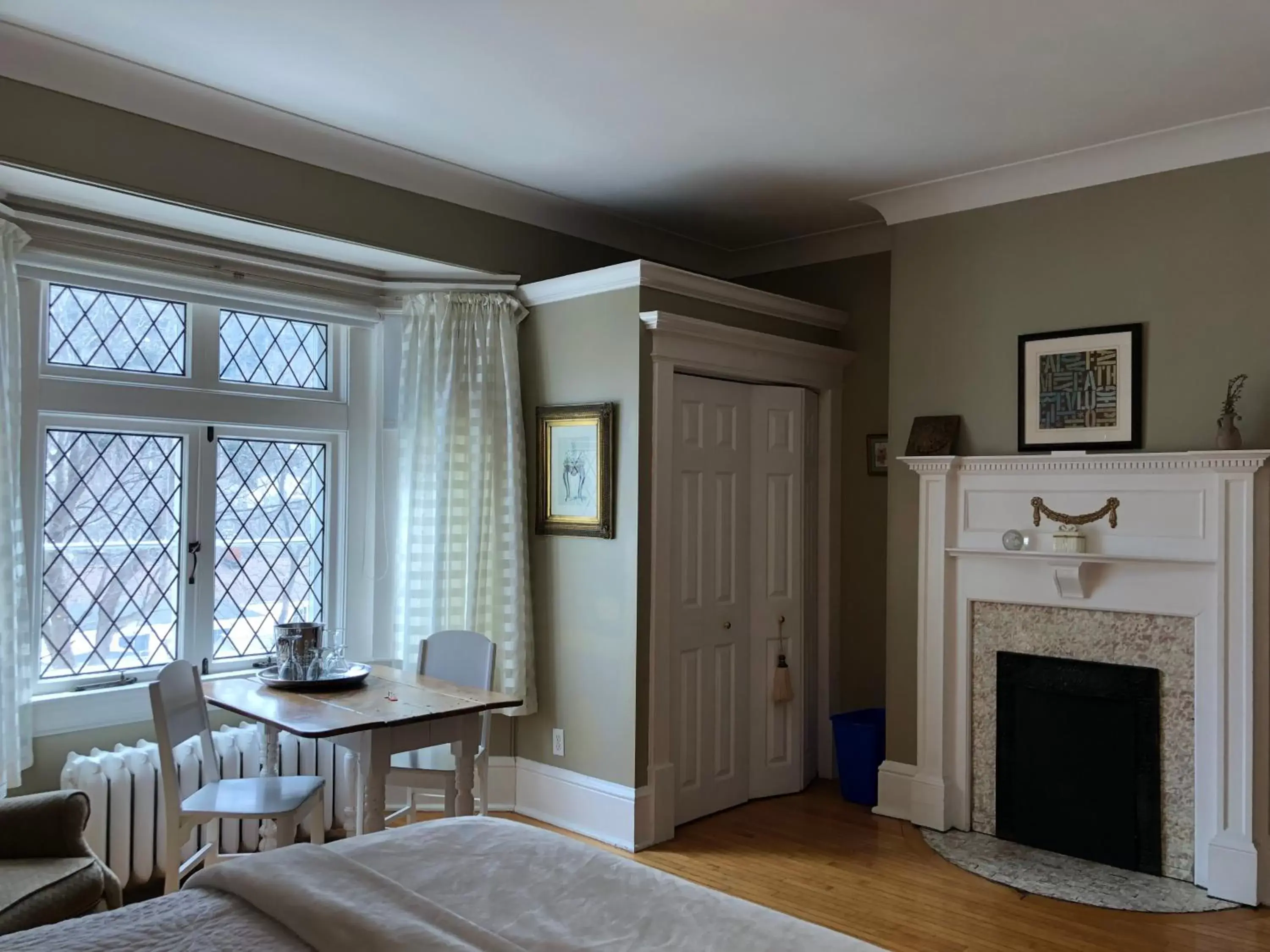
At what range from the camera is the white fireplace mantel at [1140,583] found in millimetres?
3453

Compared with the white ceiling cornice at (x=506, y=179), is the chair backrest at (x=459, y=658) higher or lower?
lower

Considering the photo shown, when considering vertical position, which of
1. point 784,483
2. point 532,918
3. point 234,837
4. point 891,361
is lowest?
point 234,837

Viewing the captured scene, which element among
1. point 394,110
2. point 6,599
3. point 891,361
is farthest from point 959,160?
point 6,599

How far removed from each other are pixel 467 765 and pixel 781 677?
1.87 m

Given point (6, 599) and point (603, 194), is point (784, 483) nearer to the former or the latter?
point (603, 194)

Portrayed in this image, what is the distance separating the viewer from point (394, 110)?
11.4 feet

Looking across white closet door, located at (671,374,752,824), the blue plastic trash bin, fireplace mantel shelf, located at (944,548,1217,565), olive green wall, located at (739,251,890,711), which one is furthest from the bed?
olive green wall, located at (739,251,890,711)

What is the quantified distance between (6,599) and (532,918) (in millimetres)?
2412

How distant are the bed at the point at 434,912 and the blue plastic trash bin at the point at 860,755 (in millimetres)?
2794

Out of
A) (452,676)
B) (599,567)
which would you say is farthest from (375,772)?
(599,567)

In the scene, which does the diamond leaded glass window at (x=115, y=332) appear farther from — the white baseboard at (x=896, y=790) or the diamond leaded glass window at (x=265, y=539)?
the white baseboard at (x=896, y=790)

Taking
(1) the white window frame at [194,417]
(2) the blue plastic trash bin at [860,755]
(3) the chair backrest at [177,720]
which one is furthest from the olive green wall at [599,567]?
(3) the chair backrest at [177,720]

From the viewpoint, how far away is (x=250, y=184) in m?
3.55

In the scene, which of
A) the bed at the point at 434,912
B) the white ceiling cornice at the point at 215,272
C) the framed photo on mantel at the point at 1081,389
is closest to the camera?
the bed at the point at 434,912
